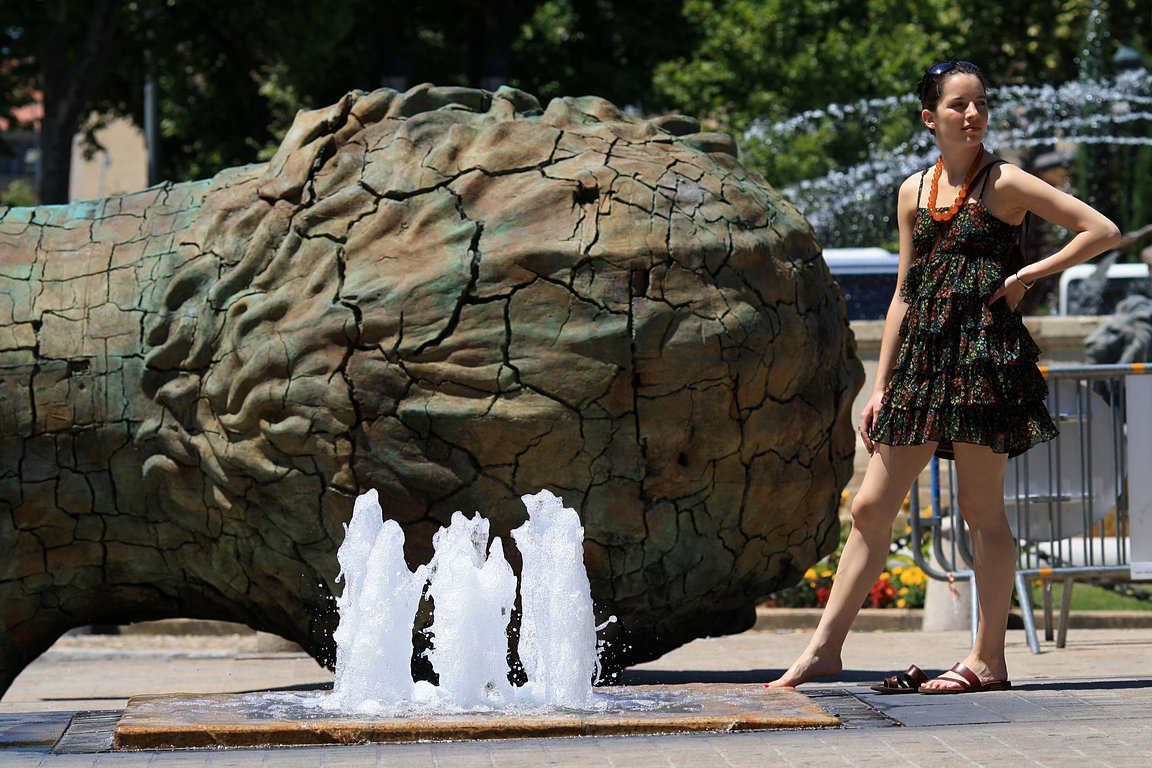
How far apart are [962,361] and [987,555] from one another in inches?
23.1

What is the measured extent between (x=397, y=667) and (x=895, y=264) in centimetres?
932

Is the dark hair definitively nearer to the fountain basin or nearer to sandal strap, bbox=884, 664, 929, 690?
sandal strap, bbox=884, 664, 929, 690

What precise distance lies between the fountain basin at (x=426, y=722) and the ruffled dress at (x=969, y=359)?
0.89 m

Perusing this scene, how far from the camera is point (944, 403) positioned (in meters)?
4.27

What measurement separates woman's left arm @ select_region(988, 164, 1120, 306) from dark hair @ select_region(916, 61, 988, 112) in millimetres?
275

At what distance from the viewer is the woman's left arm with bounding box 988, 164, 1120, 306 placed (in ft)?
13.6

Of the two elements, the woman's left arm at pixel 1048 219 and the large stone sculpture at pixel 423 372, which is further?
the large stone sculpture at pixel 423 372

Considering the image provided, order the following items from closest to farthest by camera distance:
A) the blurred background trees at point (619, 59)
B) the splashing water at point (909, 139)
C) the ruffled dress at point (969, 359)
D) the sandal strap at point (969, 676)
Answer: the ruffled dress at point (969, 359), the sandal strap at point (969, 676), the splashing water at point (909, 139), the blurred background trees at point (619, 59)

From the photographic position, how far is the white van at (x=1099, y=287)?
1573cm

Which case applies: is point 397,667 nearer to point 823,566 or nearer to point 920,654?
point 920,654

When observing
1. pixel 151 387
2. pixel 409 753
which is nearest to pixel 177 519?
pixel 151 387

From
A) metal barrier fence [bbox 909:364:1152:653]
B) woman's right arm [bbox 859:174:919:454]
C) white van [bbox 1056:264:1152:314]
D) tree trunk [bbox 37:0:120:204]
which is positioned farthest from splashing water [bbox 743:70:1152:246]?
woman's right arm [bbox 859:174:919:454]

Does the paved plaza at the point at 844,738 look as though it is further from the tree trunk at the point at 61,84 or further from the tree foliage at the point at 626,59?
the tree foliage at the point at 626,59

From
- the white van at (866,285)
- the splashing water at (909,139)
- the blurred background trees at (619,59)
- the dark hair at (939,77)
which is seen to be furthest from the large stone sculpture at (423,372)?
the blurred background trees at (619,59)
